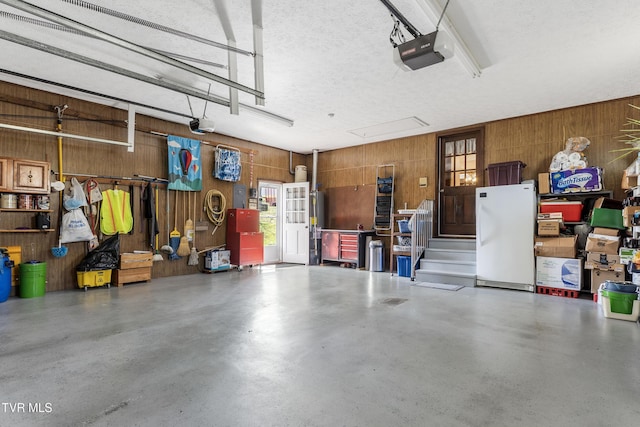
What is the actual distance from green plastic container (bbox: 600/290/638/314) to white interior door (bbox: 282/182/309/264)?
6.18 metres

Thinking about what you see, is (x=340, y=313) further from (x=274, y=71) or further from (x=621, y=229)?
(x=621, y=229)

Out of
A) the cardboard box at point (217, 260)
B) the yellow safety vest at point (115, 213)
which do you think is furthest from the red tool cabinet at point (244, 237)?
the yellow safety vest at point (115, 213)

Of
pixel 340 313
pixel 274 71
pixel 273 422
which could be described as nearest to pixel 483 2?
Answer: pixel 274 71

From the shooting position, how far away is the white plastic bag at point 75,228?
17.2 feet

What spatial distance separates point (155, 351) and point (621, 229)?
20.5 ft

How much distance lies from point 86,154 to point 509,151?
25.8 ft

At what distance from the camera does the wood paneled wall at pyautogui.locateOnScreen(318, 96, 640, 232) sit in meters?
5.47

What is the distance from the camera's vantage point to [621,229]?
4.76 metres

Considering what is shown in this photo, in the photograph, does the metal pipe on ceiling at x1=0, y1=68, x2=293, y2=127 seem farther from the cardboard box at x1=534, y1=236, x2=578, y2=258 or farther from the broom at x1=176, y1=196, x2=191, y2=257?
the cardboard box at x1=534, y1=236, x2=578, y2=258

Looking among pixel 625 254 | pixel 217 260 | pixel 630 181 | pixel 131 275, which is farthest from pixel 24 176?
pixel 630 181

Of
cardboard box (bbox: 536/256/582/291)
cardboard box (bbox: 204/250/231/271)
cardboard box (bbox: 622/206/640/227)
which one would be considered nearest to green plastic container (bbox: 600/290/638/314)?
cardboard box (bbox: 622/206/640/227)

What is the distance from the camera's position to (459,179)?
23.5 ft

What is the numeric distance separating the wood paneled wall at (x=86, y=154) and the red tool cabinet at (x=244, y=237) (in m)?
0.33

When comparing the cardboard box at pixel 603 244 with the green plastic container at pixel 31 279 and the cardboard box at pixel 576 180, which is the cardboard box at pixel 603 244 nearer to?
the cardboard box at pixel 576 180
